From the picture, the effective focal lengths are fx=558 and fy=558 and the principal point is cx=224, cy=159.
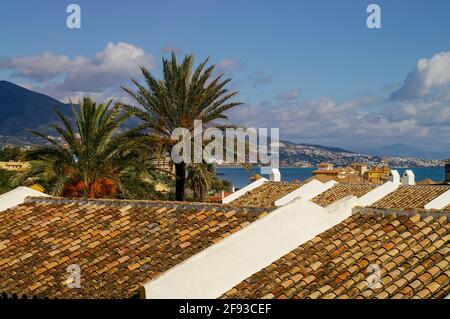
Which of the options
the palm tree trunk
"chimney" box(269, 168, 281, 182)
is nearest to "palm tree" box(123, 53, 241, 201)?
the palm tree trunk

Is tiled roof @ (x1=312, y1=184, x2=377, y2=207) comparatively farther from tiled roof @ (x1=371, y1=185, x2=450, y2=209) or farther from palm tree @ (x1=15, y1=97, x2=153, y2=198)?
palm tree @ (x1=15, y1=97, x2=153, y2=198)

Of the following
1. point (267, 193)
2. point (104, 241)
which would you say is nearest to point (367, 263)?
point (104, 241)

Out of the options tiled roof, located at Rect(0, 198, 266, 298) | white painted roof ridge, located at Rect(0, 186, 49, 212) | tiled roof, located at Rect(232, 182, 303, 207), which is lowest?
tiled roof, located at Rect(232, 182, 303, 207)

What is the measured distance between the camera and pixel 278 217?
27.4 feet

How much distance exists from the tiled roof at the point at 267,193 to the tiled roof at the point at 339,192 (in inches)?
64.7

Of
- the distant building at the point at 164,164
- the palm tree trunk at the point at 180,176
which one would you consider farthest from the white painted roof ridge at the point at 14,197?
the palm tree trunk at the point at 180,176

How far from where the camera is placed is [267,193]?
88.6 feet

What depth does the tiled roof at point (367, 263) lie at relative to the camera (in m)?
6.96

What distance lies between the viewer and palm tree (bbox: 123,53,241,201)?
59.4ft

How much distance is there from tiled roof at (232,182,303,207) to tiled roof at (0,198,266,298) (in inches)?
551

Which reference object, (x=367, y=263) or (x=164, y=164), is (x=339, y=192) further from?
(x=367, y=263)

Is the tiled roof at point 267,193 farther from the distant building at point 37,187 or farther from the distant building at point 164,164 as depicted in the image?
the distant building at point 37,187
